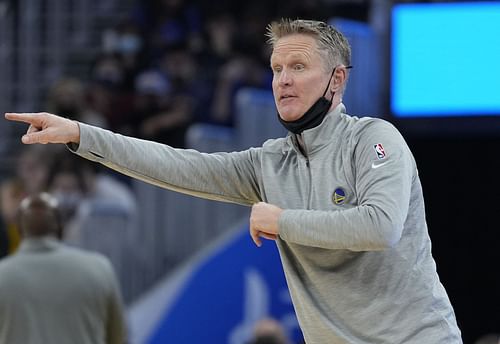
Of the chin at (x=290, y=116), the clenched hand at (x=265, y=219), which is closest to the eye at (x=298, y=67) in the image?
the chin at (x=290, y=116)

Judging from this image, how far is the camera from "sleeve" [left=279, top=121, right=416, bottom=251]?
10.5 ft

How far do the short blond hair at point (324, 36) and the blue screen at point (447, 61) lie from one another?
5.35 m

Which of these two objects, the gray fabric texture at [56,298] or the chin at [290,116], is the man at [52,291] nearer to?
the gray fabric texture at [56,298]

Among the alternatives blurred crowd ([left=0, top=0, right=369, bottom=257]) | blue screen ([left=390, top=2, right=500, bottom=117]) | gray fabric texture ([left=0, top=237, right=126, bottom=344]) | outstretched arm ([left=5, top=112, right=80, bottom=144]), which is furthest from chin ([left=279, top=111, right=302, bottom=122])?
blurred crowd ([left=0, top=0, right=369, bottom=257])

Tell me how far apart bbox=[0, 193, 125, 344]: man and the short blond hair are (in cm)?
245

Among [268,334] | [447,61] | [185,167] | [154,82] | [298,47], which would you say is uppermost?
[298,47]

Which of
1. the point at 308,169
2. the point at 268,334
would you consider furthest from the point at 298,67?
the point at 268,334

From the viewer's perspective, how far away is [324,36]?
357 cm

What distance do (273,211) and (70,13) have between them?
10173 mm

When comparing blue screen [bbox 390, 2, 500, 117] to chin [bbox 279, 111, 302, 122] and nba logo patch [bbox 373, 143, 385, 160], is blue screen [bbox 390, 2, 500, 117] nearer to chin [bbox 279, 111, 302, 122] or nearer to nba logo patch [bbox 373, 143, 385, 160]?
chin [bbox 279, 111, 302, 122]

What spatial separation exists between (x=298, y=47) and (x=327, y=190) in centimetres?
45

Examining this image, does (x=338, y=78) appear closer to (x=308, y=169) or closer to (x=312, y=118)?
(x=312, y=118)

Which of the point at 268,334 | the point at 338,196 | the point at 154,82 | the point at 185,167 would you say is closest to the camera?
the point at 338,196

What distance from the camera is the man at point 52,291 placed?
5.57 m
